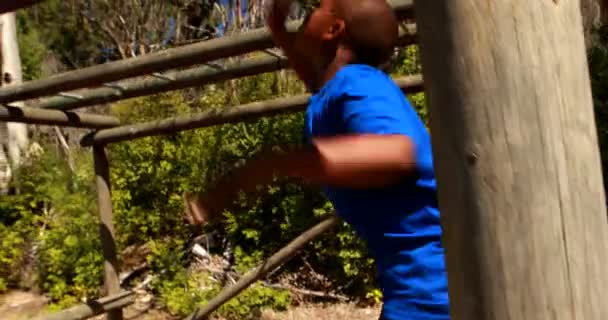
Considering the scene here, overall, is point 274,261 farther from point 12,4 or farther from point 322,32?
point 322,32

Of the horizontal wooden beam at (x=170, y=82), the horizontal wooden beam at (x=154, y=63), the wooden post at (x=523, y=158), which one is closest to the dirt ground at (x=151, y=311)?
the horizontal wooden beam at (x=170, y=82)

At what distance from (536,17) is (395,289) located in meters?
0.80

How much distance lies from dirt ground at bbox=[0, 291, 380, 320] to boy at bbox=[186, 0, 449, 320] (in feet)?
16.3

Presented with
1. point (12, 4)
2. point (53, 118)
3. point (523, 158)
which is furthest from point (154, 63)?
point (523, 158)

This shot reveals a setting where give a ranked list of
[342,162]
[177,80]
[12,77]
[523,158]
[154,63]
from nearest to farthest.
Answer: [523,158], [342,162], [154,63], [177,80], [12,77]

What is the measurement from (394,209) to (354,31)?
1.34 feet

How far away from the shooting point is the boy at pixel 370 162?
123 cm

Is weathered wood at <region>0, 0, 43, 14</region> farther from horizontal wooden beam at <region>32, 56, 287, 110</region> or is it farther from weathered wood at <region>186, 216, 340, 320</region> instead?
weathered wood at <region>186, 216, 340, 320</region>

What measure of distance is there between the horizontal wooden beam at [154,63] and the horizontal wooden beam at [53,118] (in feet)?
0.51

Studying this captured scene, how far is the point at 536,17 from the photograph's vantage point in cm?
101

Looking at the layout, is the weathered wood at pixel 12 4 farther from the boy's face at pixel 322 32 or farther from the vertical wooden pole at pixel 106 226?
the vertical wooden pole at pixel 106 226

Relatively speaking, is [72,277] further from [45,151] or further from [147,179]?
[45,151]

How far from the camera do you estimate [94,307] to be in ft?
13.4

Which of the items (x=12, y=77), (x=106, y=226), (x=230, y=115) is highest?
(x=12, y=77)
